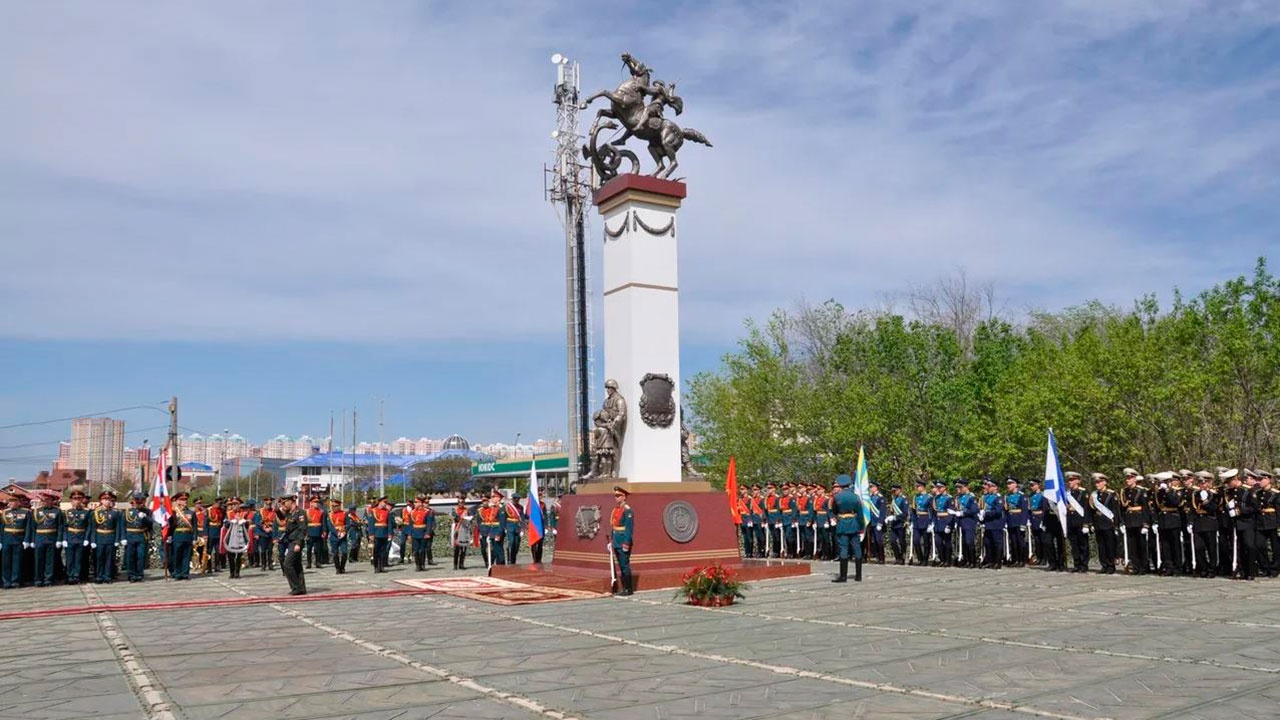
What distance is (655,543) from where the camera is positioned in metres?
16.3

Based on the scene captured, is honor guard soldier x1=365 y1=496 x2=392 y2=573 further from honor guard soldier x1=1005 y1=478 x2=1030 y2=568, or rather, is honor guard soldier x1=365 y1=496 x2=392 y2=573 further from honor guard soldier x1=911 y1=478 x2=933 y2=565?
honor guard soldier x1=1005 y1=478 x2=1030 y2=568

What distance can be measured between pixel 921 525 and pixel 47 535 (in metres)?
17.3

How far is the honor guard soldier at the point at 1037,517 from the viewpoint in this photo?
59.4 feet

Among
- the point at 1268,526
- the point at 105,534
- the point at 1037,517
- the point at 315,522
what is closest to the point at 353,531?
the point at 315,522

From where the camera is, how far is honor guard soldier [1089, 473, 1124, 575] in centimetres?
1697

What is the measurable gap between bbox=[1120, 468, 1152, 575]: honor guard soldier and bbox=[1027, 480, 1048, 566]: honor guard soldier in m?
1.39

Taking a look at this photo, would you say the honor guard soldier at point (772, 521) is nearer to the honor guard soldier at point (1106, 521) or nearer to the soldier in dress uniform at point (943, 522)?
the soldier in dress uniform at point (943, 522)

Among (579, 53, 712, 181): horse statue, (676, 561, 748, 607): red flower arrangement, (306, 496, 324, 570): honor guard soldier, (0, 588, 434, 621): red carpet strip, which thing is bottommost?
(0, 588, 434, 621): red carpet strip

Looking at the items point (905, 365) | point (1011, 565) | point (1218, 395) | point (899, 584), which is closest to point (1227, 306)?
point (1218, 395)

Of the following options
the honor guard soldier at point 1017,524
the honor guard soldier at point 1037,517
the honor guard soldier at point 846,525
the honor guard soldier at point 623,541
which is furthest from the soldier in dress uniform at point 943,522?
the honor guard soldier at point 623,541

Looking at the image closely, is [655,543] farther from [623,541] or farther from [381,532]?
[381,532]

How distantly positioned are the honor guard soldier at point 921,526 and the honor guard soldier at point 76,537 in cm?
1666

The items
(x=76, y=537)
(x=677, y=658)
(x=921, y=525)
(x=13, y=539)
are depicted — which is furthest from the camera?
(x=921, y=525)

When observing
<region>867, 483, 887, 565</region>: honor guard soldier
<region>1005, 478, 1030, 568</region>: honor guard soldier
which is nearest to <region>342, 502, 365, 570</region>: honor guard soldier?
<region>867, 483, 887, 565</region>: honor guard soldier
